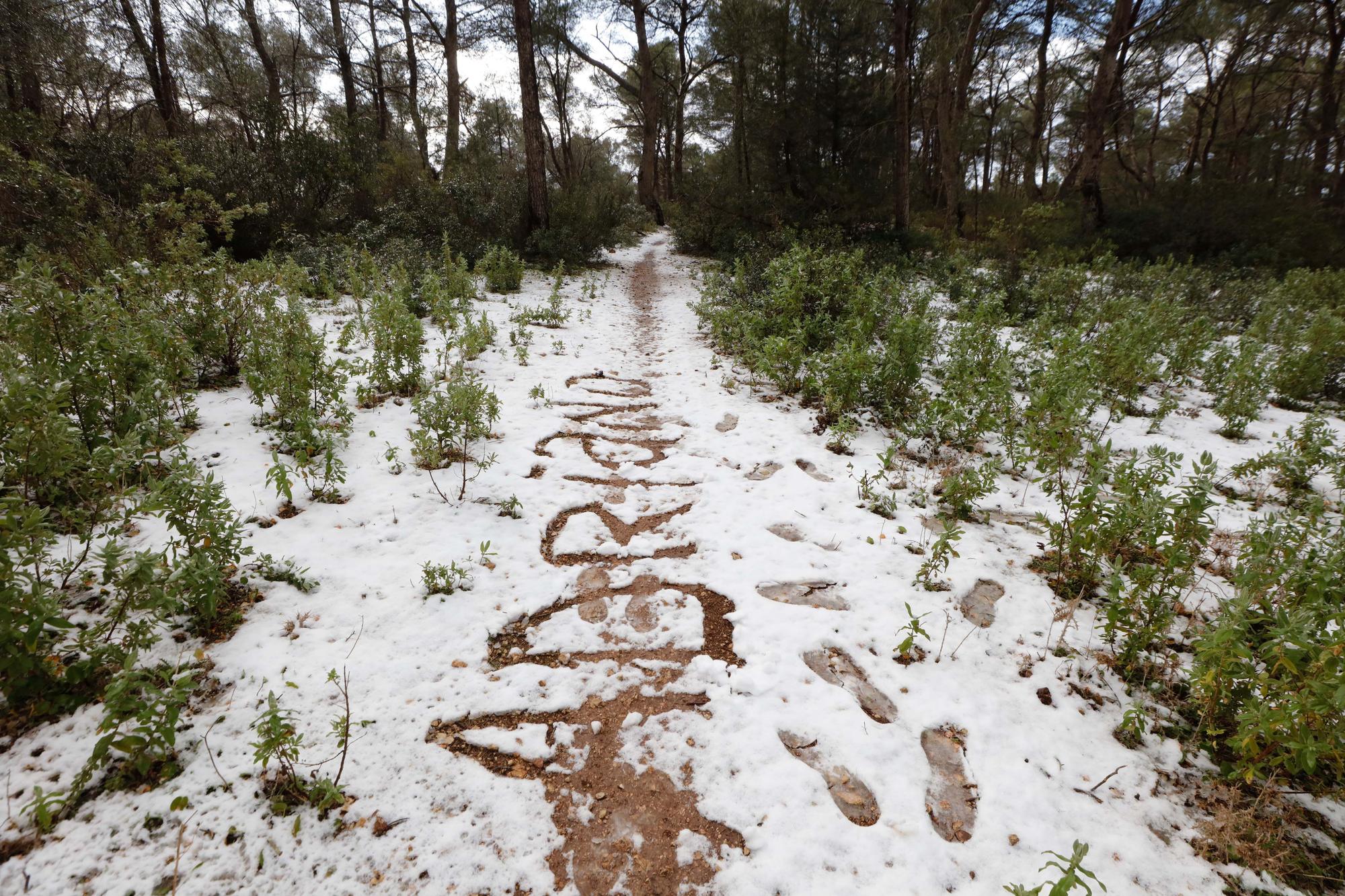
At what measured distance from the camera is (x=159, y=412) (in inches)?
133

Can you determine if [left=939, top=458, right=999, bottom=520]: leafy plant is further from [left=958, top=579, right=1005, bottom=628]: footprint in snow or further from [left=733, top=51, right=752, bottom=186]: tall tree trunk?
[left=733, top=51, right=752, bottom=186]: tall tree trunk

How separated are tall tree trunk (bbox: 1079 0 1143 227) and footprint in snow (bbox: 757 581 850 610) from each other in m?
14.8

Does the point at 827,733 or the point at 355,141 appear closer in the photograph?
the point at 827,733

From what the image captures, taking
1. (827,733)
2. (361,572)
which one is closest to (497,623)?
(361,572)

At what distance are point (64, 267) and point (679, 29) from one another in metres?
22.6

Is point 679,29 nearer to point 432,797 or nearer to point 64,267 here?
point 64,267

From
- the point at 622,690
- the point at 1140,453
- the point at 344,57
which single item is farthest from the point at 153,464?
the point at 344,57

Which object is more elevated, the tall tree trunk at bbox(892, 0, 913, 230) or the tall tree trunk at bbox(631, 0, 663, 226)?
the tall tree trunk at bbox(631, 0, 663, 226)

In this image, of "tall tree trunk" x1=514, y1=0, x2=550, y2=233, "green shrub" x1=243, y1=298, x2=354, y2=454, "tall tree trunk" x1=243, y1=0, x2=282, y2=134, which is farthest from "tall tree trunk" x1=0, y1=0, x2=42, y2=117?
"green shrub" x1=243, y1=298, x2=354, y2=454

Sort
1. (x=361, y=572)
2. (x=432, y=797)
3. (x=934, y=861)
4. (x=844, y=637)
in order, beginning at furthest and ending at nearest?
(x=361, y=572), (x=844, y=637), (x=432, y=797), (x=934, y=861)

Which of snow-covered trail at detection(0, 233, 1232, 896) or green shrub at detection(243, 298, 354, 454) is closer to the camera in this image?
snow-covered trail at detection(0, 233, 1232, 896)

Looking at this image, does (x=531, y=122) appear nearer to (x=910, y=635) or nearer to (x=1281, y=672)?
(x=910, y=635)

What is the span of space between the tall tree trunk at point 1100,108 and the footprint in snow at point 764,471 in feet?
44.6

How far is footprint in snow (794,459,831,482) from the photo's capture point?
4.49m
